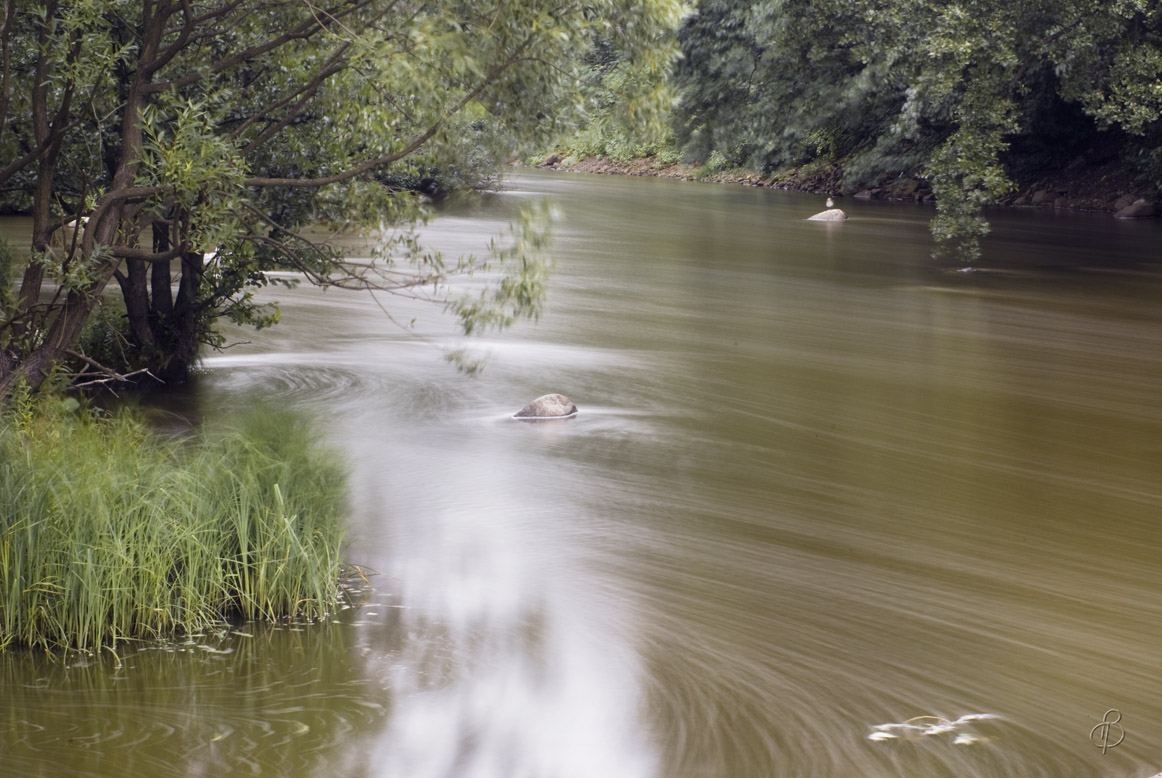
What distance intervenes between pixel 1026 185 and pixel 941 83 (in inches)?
Answer: 598

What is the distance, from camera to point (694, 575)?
23.1 ft

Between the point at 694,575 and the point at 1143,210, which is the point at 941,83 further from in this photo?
the point at 694,575

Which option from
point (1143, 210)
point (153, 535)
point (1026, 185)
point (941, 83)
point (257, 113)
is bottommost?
point (153, 535)

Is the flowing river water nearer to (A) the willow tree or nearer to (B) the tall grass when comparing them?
(B) the tall grass

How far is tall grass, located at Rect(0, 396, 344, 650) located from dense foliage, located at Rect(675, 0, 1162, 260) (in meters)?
9.21

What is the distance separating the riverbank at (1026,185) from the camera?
1205 inches

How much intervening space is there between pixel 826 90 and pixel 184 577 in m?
24.9

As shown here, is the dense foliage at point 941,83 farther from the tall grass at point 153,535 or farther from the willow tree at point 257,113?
the tall grass at point 153,535

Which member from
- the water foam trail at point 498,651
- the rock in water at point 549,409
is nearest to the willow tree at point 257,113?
the water foam trail at point 498,651

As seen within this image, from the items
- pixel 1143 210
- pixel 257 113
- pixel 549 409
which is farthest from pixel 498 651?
pixel 1143 210

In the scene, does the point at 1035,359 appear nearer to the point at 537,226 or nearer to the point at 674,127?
the point at 537,226

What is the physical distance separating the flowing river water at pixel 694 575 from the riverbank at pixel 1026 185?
671 inches

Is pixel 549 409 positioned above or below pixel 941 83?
below

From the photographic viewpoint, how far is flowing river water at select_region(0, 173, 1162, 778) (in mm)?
5078
